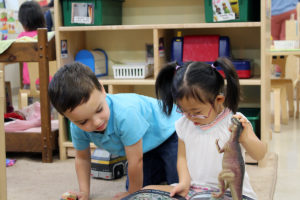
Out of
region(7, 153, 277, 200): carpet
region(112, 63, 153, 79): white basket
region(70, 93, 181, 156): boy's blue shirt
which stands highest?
region(112, 63, 153, 79): white basket

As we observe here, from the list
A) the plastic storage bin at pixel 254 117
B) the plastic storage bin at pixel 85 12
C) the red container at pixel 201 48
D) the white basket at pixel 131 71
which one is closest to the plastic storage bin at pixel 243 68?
the red container at pixel 201 48

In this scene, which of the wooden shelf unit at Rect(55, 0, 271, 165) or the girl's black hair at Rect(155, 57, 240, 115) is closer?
the girl's black hair at Rect(155, 57, 240, 115)

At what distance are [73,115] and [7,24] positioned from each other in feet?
9.77

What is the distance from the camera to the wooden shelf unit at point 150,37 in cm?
220

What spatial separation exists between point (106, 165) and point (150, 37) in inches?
36.3

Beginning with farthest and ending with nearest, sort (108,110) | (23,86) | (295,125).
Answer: (23,86)
(295,125)
(108,110)

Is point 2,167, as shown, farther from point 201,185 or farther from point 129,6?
point 129,6

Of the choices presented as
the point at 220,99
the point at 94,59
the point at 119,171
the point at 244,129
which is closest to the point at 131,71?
the point at 94,59

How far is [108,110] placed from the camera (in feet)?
4.63

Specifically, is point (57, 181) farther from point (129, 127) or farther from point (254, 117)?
point (254, 117)

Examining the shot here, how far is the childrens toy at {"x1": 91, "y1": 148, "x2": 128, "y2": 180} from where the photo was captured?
1954 millimetres

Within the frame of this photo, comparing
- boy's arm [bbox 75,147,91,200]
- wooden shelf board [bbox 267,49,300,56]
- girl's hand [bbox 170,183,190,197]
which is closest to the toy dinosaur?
girl's hand [bbox 170,183,190,197]

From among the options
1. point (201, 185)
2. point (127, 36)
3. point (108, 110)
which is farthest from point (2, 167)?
point (127, 36)

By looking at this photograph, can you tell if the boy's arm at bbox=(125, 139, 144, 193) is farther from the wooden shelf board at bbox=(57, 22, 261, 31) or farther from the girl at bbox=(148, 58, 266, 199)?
the wooden shelf board at bbox=(57, 22, 261, 31)
